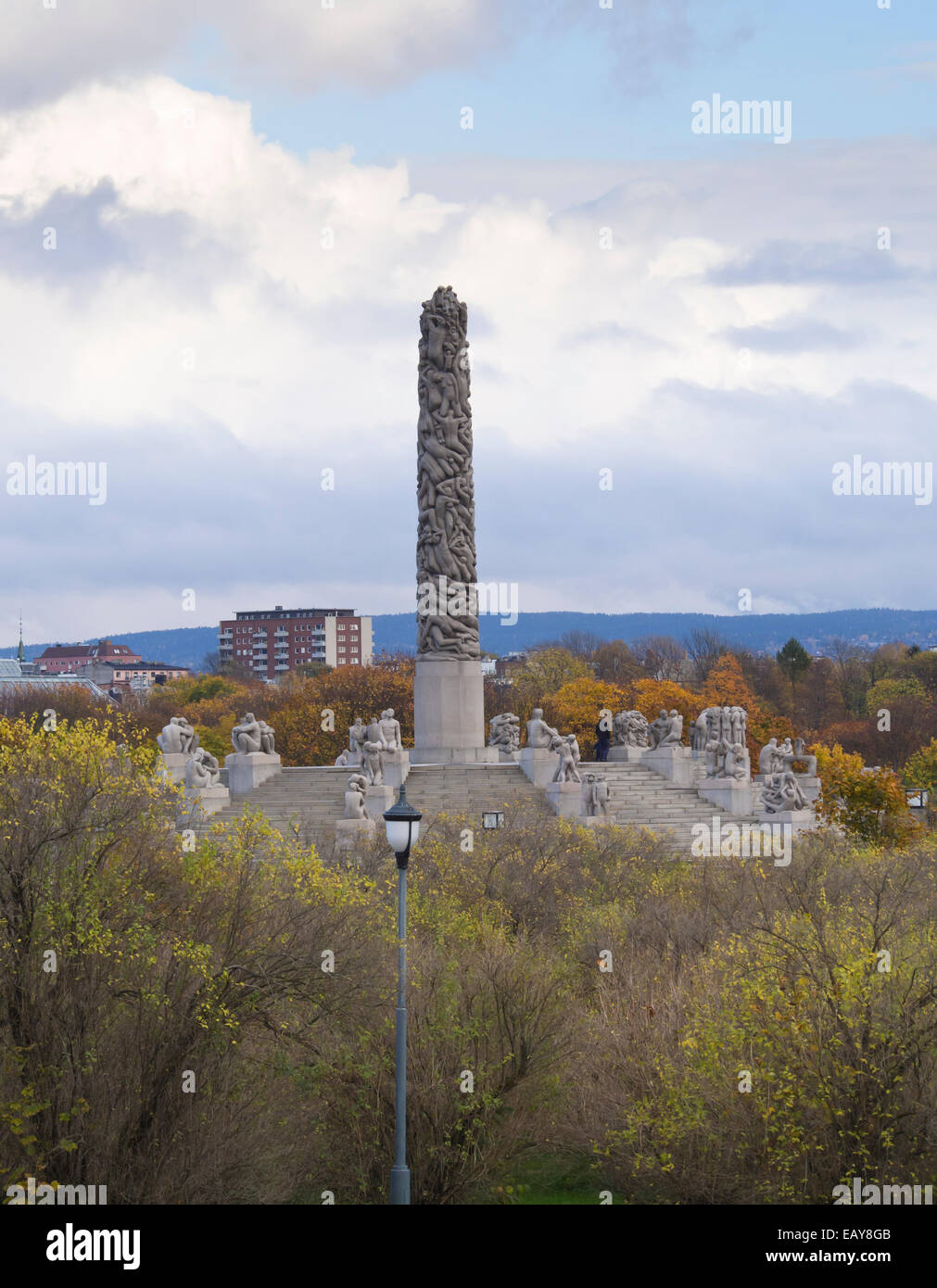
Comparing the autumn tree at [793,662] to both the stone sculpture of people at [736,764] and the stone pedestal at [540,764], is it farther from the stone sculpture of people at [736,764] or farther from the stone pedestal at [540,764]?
the stone pedestal at [540,764]

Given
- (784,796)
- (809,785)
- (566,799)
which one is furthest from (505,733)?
(784,796)

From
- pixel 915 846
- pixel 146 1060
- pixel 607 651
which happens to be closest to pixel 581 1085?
pixel 146 1060

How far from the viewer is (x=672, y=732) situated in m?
44.5

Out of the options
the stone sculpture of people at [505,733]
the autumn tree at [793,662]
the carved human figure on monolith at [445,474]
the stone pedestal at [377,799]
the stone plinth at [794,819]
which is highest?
the carved human figure on monolith at [445,474]

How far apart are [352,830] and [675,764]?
488 inches

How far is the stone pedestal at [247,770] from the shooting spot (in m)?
41.3

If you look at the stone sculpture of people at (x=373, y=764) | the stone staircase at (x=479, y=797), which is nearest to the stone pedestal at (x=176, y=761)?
the stone staircase at (x=479, y=797)

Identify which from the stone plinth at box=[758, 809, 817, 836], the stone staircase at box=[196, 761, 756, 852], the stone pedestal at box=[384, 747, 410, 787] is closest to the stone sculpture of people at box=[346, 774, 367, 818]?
the stone staircase at box=[196, 761, 756, 852]

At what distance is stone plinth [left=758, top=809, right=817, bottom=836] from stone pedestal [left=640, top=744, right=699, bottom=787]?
415cm

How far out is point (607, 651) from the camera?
387ft

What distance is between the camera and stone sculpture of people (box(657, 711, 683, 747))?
4438cm

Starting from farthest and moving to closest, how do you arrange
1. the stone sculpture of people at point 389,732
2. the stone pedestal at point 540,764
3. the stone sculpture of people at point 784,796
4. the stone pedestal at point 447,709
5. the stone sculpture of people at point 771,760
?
the stone pedestal at point 447,709
the stone sculpture of people at point 771,760
the stone pedestal at point 540,764
the stone sculpture of people at point 389,732
the stone sculpture of people at point 784,796

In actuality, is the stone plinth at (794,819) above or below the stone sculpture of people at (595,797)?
below

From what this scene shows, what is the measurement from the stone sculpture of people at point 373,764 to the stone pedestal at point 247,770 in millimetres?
4251
